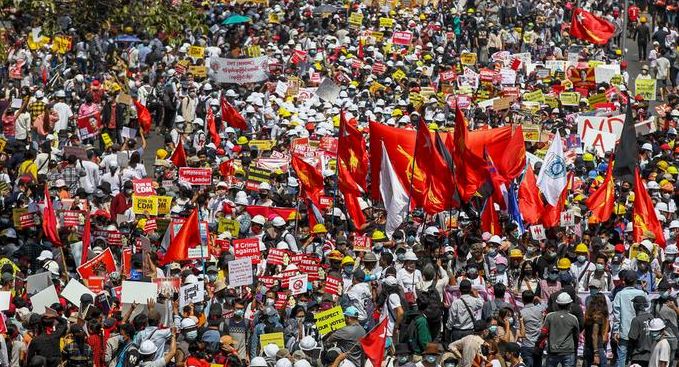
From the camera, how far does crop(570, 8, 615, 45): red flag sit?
40.2m

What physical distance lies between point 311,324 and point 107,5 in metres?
10.4

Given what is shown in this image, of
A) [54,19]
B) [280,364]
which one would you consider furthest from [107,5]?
[280,364]

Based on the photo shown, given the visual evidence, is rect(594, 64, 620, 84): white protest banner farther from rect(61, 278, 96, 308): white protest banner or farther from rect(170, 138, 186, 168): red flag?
rect(61, 278, 96, 308): white protest banner

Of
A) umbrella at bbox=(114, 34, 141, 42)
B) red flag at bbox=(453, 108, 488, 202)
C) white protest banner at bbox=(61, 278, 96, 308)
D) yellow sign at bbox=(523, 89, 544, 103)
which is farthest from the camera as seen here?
umbrella at bbox=(114, 34, 141, 42)

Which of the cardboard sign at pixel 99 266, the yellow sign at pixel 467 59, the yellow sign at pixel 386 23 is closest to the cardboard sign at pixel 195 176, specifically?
the cardboard sign at pixel 99 266

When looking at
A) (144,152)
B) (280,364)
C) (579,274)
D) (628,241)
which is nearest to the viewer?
(280,364)

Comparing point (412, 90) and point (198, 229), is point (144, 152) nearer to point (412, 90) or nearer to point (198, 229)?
point (412, 90)

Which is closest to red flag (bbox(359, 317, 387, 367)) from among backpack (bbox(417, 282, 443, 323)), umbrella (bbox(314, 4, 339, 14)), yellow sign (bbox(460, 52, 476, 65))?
backpack (bbox(417, 282, 443, 323))

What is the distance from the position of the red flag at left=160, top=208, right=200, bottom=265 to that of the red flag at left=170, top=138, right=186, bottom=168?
5520mm

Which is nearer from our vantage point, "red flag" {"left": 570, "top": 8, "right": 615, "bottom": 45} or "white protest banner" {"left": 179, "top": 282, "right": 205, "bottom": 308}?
"white protest banner" {"left": 179, "top": 282, "right": 205, "bottom": 308}

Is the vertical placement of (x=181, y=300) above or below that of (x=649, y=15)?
above

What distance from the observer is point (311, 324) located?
2019 centimetres

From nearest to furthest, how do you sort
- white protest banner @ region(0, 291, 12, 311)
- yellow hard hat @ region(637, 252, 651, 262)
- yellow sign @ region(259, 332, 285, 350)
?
1. yellow sign @ region(259, 332, 285, 350)
2. white protest banner @ region(0, 291, 12, 311)
3. yellow hard hat @ region(637, 252, 651, 262)

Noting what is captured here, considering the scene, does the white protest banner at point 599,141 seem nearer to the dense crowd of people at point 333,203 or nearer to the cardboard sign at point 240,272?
the dense crowd of people at point 333,203
